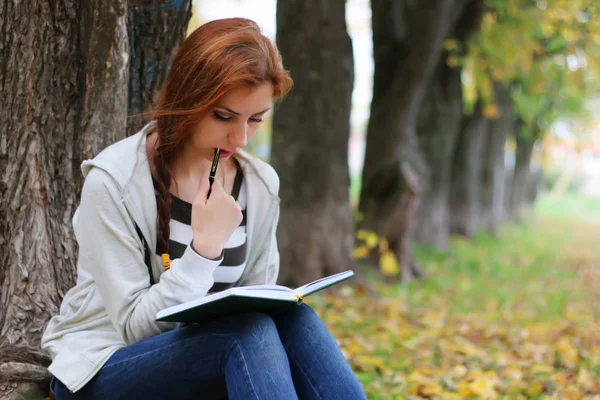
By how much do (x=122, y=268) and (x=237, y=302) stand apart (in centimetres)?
39

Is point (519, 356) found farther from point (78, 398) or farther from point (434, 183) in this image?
point (434, 183)

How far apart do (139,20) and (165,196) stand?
3.07 ft

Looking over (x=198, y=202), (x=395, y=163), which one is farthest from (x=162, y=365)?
(x=395, y=163)

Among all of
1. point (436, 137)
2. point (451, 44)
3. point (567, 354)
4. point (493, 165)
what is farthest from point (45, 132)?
point (493, 165)

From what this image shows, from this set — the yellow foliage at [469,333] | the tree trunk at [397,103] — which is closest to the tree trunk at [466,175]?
the yellow foliage at [469,333]

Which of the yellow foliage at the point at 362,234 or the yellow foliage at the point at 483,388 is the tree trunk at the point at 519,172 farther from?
the yellow foliage at the point at 483,388

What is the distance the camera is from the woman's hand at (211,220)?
235 cm

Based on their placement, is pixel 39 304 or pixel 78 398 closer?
pixel 78 398

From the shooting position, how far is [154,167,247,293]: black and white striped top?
254cm

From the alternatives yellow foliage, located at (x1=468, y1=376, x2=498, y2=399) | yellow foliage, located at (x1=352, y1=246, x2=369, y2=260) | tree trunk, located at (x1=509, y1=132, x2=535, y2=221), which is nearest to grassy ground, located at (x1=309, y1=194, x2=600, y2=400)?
yellow foliage, located at (x1=468, y1=376, x2=498, y2=399)

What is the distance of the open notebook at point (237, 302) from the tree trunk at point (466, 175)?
11.7 m

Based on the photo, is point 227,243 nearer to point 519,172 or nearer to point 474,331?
point 474,331

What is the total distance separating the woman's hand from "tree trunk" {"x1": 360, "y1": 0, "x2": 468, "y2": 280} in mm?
5532

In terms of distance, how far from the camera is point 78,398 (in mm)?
2389
